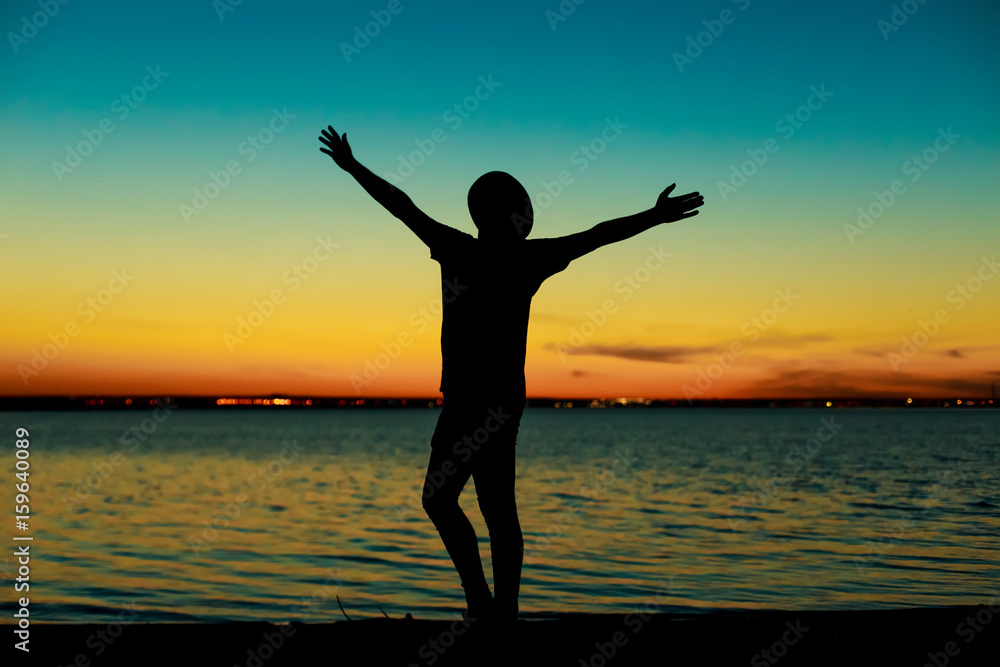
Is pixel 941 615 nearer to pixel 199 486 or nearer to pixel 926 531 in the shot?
pixel 926 531

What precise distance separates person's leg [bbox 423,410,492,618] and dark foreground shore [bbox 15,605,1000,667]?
24cm

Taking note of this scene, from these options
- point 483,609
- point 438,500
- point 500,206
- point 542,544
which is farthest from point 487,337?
point 542,544

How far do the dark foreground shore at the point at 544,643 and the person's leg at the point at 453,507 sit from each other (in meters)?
0.24

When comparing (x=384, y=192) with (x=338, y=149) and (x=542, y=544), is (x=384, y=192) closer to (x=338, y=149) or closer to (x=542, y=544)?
(x=338, y=149)

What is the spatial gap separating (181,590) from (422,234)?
12282 mm

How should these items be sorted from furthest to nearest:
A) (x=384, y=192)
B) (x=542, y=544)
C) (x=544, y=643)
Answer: (x=542, y=544) → (x=544, y=643) → (x=384, y=192)

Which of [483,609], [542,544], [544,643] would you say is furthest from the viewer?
[542,544]

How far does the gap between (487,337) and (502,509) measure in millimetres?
848

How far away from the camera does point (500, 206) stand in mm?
4172

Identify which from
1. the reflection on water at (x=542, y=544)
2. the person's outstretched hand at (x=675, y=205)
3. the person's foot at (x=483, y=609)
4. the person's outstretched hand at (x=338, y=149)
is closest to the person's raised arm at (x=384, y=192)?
the person's outstretched hand at (x=338, y=149)

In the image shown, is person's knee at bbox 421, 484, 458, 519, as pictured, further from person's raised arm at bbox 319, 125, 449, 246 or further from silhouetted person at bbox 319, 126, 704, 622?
person's raised arm at bbox 319, 125, 449, 246

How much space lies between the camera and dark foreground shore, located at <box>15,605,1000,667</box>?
4.25 m

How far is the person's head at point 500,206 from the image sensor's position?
4164 mm

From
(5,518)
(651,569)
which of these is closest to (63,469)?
(5,518)
